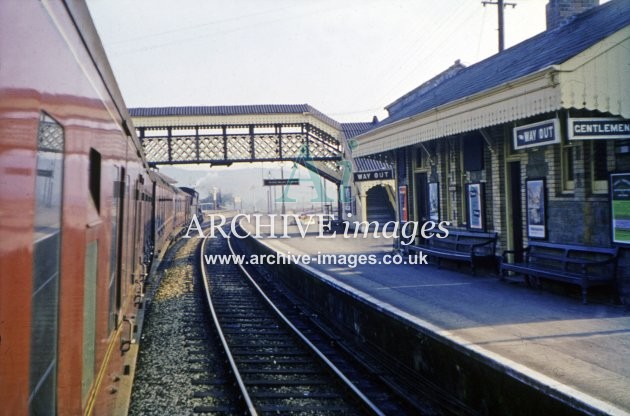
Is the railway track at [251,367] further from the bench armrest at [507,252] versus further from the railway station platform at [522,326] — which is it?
the bench armrest at [507,252]

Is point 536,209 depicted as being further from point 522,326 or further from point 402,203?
point 402,203

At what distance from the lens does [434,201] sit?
44.1 ft

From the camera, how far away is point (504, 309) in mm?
7719

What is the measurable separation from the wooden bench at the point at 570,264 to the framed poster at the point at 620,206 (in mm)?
225

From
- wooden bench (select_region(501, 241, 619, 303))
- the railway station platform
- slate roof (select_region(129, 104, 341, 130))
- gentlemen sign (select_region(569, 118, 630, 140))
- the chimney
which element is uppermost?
slate roof (select_region(129, 104, 341, 130))

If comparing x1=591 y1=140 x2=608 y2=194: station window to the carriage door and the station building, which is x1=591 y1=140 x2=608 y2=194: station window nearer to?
the station building

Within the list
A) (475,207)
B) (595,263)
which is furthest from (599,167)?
(475,207)

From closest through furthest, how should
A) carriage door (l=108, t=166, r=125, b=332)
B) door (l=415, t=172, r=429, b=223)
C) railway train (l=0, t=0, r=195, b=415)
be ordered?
1. railway train (l=0, t=0, r=195, b=415)
2. carriage door (l=108, t=166, r=125, b=332)
3. door (l=415, t=172, r=429, b=223)

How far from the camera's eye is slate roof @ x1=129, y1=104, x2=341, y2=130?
1055 inches

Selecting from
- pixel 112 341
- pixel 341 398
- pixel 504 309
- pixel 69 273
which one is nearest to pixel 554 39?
pixel 504 309

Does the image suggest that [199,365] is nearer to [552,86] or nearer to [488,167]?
[552,86]

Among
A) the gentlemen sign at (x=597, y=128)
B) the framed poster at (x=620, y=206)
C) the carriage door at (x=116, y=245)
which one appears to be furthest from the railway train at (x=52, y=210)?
the framed poster at (x=620, y=206)

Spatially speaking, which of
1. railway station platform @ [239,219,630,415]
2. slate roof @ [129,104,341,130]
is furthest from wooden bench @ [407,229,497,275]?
slate roof @ [129,104,341,130]

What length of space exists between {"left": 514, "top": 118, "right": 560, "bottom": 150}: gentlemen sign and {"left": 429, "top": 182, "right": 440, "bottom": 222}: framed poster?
469 cm
